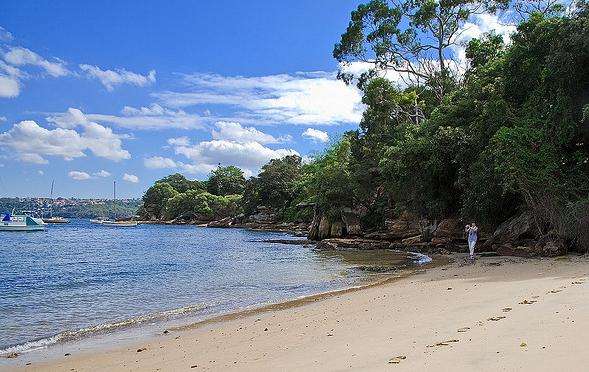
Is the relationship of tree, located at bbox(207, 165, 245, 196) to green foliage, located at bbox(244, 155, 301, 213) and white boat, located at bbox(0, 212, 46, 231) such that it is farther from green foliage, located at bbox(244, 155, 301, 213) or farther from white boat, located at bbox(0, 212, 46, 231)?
white boat, located at bbox(0, 212, 46, 231)

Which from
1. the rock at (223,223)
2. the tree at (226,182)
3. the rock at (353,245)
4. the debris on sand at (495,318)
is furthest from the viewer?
the tree at (226,182)

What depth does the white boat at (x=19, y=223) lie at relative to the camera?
81.2m

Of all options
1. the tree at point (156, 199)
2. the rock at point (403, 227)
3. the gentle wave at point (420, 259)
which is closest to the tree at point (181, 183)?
the tree at point (156, 199)

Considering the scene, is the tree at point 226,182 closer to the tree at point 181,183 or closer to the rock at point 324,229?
the tree at point 181,183

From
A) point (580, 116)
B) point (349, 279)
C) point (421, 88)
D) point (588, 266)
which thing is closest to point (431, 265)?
point (349, 279)

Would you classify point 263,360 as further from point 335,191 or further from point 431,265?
point 335,191

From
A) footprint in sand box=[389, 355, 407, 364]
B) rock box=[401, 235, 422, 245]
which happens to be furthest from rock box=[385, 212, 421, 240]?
footprint in sand box=[389, 355, 407, 364]

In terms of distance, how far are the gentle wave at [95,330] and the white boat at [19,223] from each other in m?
78.1

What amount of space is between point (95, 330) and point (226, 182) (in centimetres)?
11457

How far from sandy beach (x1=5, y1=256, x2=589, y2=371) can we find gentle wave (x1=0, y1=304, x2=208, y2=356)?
3.00 ft

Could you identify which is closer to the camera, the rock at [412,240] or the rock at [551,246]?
the rock at [551,246]

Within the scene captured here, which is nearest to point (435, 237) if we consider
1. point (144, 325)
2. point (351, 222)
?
point (351, 222)

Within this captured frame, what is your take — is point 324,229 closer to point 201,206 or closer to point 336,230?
point 336,230

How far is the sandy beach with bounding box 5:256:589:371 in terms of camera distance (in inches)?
232
